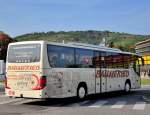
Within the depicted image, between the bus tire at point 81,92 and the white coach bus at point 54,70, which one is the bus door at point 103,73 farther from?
the bus tire at point 81,92

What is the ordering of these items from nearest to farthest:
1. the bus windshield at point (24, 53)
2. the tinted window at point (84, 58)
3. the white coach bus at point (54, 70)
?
the white coach bus at point (54, 70)
the bus windshield at point (24, 53)
the tinted window at point (84, 58)

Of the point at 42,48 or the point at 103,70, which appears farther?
the point at 103,70

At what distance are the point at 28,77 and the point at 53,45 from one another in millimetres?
1849

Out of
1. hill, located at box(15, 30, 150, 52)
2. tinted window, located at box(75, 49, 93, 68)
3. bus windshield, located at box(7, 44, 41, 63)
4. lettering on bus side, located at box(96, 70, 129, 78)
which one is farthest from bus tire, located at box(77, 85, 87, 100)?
hill, located at box(15, 30, 150, 52)

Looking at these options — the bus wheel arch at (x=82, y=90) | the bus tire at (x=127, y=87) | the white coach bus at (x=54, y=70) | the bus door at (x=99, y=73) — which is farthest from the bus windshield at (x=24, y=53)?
the bus tire at (x=127, y=87)

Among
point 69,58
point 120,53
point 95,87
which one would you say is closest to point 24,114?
point 69,58

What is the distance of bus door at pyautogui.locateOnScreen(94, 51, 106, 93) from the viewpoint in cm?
2242

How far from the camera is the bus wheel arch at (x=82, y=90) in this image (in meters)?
20.6

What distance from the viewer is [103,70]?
76.2ft

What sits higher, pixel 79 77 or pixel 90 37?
pixel 90 37

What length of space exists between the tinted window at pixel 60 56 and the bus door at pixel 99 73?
8.45ft

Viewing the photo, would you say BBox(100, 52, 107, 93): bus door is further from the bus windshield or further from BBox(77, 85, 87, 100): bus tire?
the bus windshield

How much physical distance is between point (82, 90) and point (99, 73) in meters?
2.19

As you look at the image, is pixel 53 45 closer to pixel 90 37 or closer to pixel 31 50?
pixel 31 50
